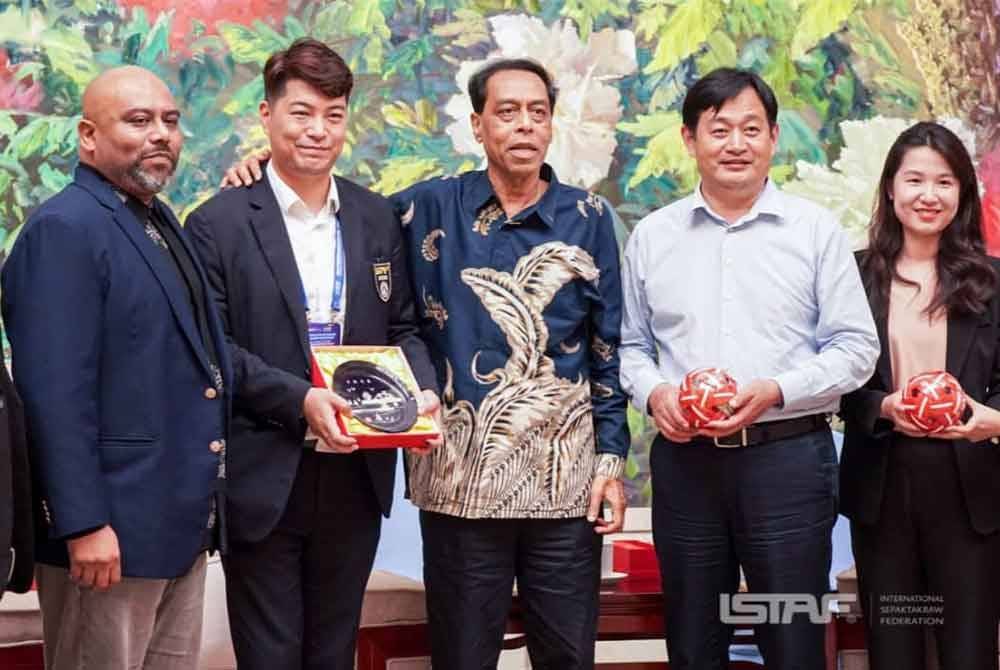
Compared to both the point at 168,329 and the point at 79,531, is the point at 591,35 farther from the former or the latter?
the point at 79,531

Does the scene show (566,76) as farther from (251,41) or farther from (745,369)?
(745,369)

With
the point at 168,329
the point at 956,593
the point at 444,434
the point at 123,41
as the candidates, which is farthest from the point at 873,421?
the point at 123,41

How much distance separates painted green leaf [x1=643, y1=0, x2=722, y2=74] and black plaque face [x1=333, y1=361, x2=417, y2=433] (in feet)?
6.10

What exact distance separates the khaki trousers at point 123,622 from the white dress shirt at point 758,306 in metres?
1.07

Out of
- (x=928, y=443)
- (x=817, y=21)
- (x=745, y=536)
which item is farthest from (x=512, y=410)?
(x=817, y=21)

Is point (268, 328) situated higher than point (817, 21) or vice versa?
point (817, 21)

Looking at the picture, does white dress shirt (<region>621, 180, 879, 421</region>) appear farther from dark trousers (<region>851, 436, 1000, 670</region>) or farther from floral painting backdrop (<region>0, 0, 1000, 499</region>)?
floral painting backdrop (<region>0, 0, 1000, 499</region>)

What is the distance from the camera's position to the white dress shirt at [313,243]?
297 centimetres

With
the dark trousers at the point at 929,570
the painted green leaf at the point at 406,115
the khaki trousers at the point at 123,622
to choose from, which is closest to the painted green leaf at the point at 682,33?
the painted green leaf at the point at 406,115

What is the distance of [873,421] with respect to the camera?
324 cm

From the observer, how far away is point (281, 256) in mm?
2926

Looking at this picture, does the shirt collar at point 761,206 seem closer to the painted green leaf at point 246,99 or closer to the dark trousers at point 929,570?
the dark trousers at point 929,570

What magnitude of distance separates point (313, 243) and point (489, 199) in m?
0.41

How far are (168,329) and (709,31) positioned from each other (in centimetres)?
235
